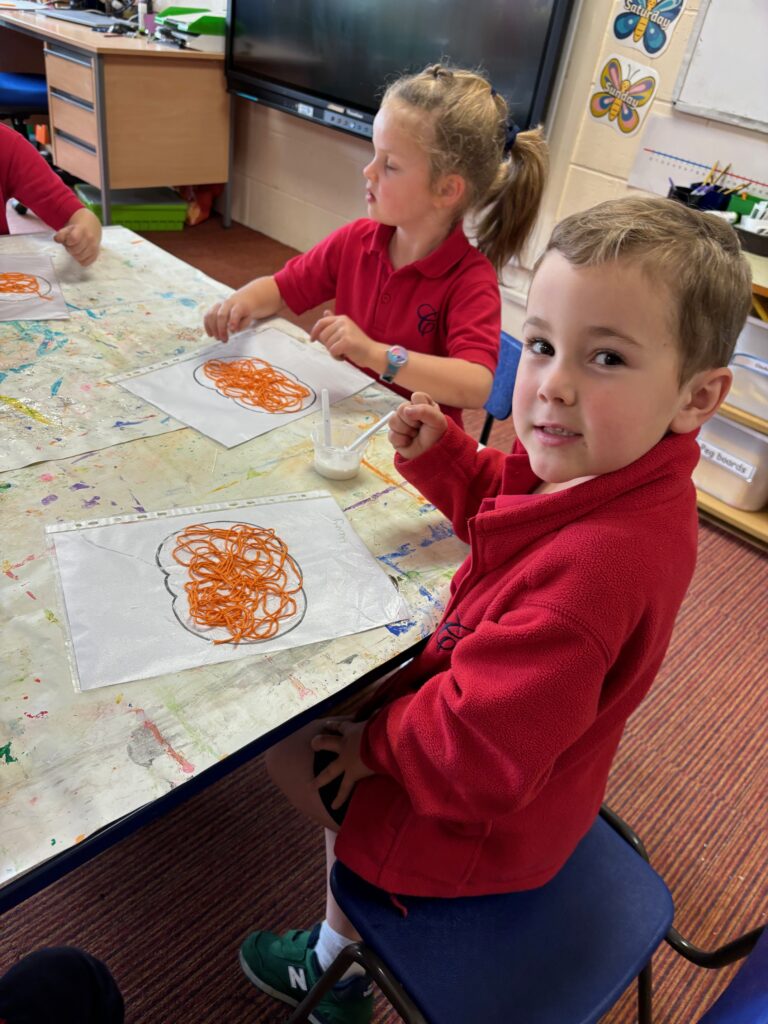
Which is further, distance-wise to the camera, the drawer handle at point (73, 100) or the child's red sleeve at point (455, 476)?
the drawer handle at point (73, 100)

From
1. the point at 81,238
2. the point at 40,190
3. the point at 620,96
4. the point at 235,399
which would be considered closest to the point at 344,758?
the point at 235,399

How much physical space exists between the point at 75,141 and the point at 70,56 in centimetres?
35

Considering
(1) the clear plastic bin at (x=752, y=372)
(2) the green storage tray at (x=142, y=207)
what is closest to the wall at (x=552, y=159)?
(2) the green storage tray at (x=142, y=207)

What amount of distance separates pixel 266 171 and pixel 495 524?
366 centimetres

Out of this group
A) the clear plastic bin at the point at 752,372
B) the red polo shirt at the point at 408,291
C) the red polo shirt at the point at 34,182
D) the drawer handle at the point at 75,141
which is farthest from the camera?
the drawer handle at the point at 75,141

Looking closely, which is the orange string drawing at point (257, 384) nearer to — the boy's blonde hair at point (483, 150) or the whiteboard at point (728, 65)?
the boy's blonde hair at point (483, 150)

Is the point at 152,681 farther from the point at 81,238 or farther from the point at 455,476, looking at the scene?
the point at 81,238

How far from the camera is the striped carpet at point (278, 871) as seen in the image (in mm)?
1119

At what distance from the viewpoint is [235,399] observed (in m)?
1.08

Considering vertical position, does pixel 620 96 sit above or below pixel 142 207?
above

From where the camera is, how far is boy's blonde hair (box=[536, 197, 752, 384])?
0.60 m

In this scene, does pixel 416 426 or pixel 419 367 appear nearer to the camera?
pixel 416 426

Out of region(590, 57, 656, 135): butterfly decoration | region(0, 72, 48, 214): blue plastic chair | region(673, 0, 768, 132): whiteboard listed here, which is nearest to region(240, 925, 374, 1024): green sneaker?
region(673, 0, 768, 132): whiteboard

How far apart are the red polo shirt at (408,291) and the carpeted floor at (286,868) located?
0.85 meters
